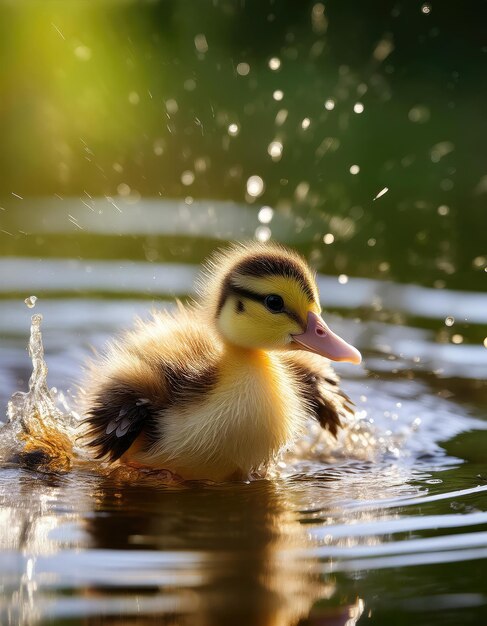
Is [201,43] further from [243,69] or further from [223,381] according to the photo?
[223,381]

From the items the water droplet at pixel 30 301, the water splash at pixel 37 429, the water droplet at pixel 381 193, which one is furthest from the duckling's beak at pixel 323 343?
the water droplet at pixel 381 193

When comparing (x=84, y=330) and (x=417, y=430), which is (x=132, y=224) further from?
(x=417, y=430)

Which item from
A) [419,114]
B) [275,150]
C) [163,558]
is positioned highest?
[419,114]

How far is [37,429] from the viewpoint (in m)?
3.52

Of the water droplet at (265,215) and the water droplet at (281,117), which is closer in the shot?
the water droplet at (265,215)

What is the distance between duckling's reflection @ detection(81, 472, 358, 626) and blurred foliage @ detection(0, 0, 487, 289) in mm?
2682

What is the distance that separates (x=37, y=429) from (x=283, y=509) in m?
0.94

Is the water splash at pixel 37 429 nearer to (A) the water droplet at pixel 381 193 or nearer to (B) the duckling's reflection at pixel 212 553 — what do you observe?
(B) the duckling's reflection at pixel 212 553

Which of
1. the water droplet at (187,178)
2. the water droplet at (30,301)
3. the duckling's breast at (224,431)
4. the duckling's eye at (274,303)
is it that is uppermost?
the water droplet at (187,178)

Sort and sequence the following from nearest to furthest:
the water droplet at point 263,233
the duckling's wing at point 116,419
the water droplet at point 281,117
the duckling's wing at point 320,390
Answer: the duckling's wing at point 116,419
the duckling's wing at point 320,390
the water droplet at point 263,233
the water droplet at point 281,117

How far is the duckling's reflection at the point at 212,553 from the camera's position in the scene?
2113 mm

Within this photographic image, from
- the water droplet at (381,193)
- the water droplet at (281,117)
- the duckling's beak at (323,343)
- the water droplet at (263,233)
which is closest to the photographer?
the duckling's beak at (323,343)

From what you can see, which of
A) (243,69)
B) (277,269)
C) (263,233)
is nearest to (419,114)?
(243,69)

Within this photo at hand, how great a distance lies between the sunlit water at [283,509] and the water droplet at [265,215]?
1019 millimetres
